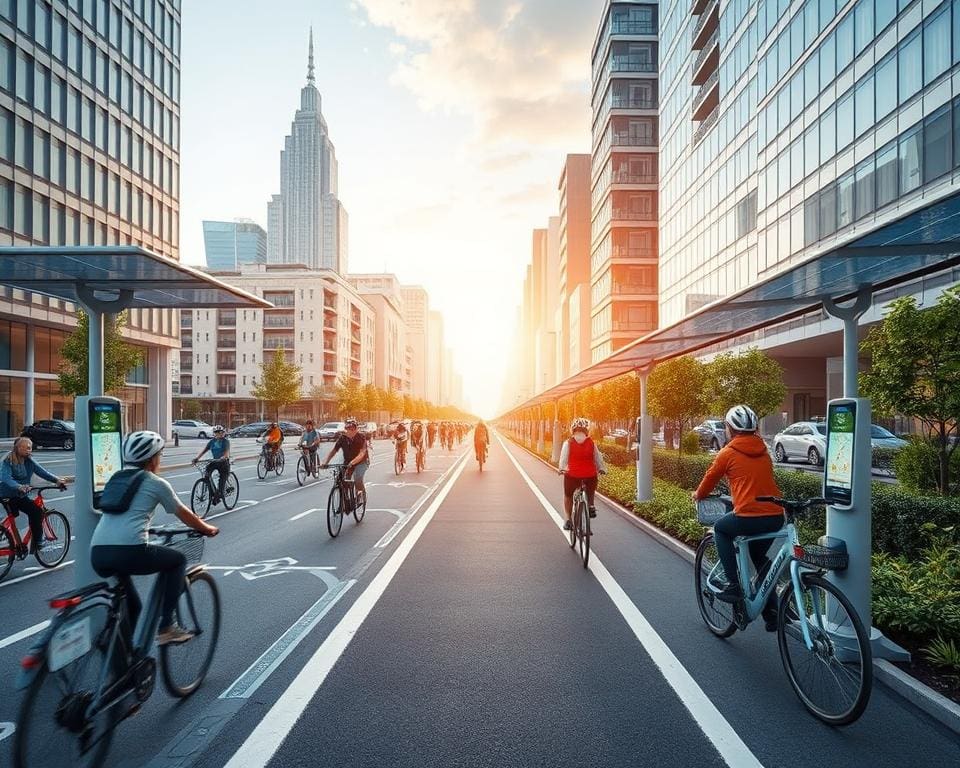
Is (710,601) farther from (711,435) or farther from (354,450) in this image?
(711,435)

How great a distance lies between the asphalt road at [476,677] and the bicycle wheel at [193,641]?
12cm

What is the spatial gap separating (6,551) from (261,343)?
290 ft

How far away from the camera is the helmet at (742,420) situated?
5.33 metres

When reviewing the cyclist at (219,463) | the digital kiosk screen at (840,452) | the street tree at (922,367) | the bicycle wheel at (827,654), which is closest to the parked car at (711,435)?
the street tree at (922,367)

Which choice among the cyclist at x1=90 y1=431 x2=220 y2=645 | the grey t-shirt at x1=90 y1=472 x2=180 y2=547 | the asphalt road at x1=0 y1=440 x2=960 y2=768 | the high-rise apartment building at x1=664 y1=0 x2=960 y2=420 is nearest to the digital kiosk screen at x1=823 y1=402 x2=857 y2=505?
the asphalt road at x1=0 y1=440 x2=960 y2=768

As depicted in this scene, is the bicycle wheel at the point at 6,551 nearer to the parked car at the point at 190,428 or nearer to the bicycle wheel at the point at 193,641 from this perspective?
the bicycle wheel at the point at 193,641

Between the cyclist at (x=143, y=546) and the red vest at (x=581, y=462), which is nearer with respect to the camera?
the cyclist at (x=143, y=546)

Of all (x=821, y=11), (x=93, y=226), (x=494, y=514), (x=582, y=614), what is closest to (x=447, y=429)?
(x=93, y=226)

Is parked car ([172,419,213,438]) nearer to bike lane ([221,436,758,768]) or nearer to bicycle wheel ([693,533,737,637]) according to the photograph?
bike lane ([221,436,758,768])

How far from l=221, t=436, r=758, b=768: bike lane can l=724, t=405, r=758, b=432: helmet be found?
73.0 inches

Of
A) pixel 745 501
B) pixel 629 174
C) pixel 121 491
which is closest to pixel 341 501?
pixel 121 491

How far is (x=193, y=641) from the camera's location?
4.53 metres

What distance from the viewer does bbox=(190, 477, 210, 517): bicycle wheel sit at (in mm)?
13188

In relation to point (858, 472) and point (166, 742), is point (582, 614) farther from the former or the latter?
point (166, 742)
